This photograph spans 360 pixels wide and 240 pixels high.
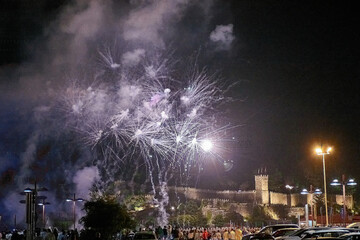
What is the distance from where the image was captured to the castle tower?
387ft

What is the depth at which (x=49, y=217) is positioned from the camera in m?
71.9

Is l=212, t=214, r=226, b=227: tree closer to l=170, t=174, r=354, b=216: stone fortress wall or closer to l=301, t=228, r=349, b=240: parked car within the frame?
l=170, t=174, r=354, b=216: stone fortress wall

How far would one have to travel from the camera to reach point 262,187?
120 metres

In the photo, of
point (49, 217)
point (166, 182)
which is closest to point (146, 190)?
point (166, 182)

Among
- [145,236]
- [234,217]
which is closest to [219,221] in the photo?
[234,217]

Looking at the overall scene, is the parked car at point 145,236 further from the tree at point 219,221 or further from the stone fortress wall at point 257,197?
the stone fortress wall at point 257,197

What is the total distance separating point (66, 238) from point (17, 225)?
35313mm

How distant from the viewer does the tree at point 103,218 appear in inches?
1222

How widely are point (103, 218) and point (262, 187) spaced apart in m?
91.4

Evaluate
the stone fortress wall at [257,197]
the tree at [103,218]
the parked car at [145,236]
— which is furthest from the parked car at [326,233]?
the stone fortress wall at [257,197]

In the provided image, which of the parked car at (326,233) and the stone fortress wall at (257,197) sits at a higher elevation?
the stone fortress wall at (257,197)

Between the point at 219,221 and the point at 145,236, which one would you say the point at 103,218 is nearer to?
the point at 145,236

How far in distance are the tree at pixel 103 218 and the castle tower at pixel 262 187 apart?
88.6 meters

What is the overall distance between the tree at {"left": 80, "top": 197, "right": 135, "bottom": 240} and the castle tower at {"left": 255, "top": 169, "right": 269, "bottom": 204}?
A: 8864cm
